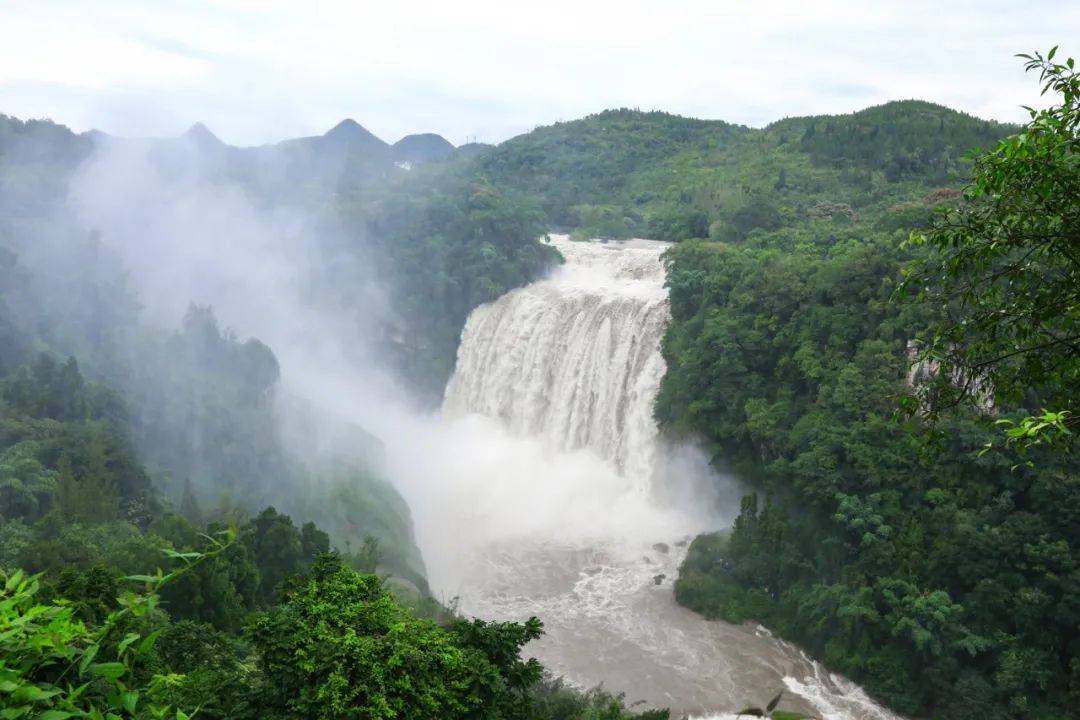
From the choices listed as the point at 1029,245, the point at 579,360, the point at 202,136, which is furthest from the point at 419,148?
the point at 1029,245

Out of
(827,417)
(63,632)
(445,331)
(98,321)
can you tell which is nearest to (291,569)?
(827,417)

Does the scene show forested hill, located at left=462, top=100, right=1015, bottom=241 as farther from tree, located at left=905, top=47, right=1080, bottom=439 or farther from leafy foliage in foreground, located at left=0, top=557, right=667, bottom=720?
tree, located at left=905, top=47, right=1080, bottom=439

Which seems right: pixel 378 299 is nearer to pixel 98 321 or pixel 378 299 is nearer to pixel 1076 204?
pixel 98 321

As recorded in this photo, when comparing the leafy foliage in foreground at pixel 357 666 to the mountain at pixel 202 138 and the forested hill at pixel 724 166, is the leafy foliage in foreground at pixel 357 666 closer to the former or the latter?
the forested hill at pixel 724 166

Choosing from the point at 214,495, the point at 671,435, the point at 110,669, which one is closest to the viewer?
the point at 110,669

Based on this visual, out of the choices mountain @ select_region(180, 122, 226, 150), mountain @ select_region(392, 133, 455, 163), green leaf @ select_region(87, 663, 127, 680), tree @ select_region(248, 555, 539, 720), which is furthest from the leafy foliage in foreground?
mountain @ select_region(392, 133, 455, 163)

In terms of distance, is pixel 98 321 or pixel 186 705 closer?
pixel 186 705

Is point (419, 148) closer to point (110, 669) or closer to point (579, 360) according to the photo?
point (579, 360)
